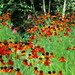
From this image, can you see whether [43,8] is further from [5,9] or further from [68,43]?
[68,43]

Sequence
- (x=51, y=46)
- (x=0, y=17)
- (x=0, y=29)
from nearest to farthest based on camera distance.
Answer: (x=51, y=46) → (x=0, y=29) → (x=0, y=17)

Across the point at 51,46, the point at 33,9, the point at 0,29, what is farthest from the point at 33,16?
the point at 51,46

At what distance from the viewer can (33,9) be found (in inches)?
173

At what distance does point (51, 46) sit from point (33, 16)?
6.24 feet

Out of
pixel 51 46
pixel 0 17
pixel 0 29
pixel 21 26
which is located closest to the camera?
pixel 51 46

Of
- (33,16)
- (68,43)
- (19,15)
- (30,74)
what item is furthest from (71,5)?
(30,74)

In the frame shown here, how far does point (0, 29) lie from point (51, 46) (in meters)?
2.22

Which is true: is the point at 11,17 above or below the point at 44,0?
below

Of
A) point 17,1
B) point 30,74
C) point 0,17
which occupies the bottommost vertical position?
point 30,74

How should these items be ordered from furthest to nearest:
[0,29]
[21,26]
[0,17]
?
[0,17]
[0,29]
[21,26]

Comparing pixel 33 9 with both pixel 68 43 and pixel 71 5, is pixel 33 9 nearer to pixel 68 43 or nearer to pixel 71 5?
pixel 71 5

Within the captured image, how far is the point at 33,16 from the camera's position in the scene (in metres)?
4.52

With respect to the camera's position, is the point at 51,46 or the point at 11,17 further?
the point at 11,17

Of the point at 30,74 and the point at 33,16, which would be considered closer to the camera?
the point at 30,74
